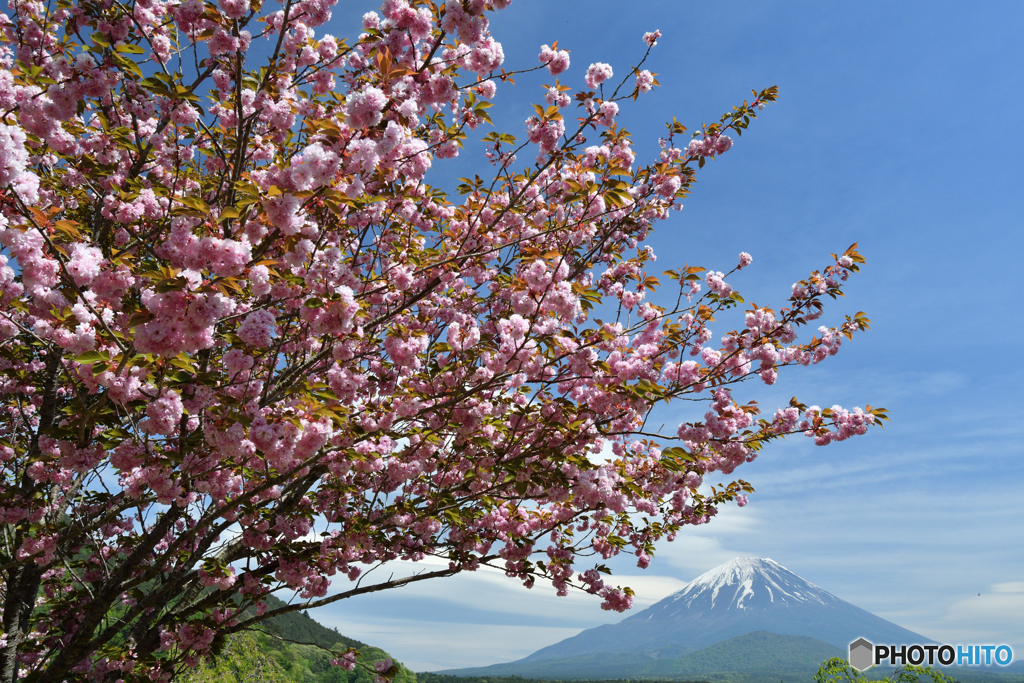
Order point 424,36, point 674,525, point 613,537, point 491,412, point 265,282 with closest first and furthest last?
1. point 265,282
2. point 424,36
3. point 491,412
4. point 613,537
5. point 674,525

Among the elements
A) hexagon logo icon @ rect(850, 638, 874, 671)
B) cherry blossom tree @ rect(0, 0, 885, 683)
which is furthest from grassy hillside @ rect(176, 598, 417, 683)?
hexagon logo icon @ rect(850, 638, 874, 671)

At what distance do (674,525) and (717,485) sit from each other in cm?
88

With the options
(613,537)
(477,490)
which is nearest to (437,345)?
(477,490)

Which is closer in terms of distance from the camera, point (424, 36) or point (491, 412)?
point (424, 36)

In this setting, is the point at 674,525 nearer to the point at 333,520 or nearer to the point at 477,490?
the point at 477,490

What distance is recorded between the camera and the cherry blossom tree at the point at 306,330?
3.44 metres

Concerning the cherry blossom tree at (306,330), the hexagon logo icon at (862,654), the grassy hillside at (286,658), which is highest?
the cherry blossom tree at (306,330)

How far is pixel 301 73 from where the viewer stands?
4.83m

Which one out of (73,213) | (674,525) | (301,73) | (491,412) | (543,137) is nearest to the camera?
(301,73)

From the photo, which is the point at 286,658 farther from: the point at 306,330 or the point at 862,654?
the point at 306,330

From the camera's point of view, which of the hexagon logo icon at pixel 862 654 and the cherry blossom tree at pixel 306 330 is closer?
the cherry blossom tree at pixel 306 330

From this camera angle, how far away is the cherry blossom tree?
3.44 m

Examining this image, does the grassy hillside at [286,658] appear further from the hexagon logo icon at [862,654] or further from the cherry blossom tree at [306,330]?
the hexagon logo icon at [862,654]

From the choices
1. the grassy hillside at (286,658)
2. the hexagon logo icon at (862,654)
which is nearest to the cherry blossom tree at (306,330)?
the grassy hillside at (286,658)
